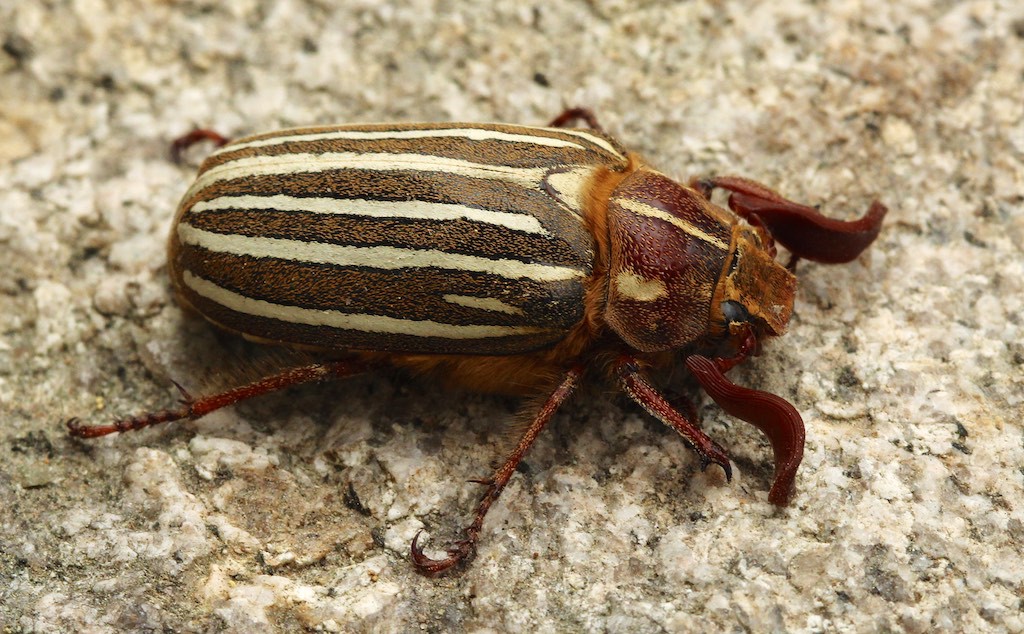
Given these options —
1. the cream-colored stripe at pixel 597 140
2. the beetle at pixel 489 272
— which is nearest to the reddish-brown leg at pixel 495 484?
the beetle at pixel 489 272

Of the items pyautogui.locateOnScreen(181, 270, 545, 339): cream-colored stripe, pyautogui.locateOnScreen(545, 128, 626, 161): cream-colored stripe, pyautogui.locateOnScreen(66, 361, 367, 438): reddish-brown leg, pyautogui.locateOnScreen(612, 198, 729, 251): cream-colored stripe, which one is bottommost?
pyautogui.locateOnScreen(66, 361, 367, 438): reddish-brown leg

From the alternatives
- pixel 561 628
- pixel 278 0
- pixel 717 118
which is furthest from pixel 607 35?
pixel 561 628

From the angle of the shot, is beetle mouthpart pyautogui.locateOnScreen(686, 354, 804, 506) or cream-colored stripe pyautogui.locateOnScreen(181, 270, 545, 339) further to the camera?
cream-colored stripe pyautogui.locateOnScreen(181, 270, 545, 339)

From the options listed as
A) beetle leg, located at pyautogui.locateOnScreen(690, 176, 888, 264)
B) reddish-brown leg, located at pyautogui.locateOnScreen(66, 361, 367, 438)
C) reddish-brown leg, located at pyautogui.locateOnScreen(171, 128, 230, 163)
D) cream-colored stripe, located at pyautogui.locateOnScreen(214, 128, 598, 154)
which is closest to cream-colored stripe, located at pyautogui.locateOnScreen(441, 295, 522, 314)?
reddish-brown leg, located at pyautogui.locateOnScreen(66, 361, 367, 438)

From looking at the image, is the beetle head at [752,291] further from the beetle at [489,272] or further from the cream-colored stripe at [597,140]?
the cream-colored stripe at [597,140]

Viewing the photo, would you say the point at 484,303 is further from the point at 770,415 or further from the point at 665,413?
the point at 770,415

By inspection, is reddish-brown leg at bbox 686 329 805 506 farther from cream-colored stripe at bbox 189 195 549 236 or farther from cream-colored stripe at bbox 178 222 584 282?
cream-colored stripe at bbox 189 195 549 236
